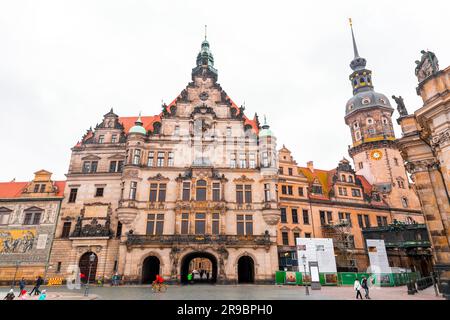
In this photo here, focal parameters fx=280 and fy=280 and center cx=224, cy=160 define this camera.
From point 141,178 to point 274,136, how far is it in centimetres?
1692

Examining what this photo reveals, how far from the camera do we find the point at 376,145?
52875mm

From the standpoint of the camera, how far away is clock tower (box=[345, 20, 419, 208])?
163ft

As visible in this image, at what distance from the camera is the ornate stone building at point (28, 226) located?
31330 millimetres

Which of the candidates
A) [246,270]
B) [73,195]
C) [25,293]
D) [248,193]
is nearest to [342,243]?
[246,270]

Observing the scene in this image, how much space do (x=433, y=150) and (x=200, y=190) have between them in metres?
22.3

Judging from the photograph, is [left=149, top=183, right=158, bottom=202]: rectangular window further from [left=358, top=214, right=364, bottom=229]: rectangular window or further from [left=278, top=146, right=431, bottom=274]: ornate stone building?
[left=358, top=214, right=364, bottom=229]: rectangular window

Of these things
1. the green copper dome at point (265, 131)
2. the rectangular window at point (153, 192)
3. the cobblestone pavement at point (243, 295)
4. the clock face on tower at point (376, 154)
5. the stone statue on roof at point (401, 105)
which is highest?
the clock face on tower at point (376, 154)

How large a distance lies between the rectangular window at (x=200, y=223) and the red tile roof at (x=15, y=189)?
17586mm

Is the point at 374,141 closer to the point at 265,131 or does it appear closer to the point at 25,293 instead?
the point at 265,131

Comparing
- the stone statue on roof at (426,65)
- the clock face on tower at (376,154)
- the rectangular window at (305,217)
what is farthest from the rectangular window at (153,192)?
the clock face on tower at (376,154)

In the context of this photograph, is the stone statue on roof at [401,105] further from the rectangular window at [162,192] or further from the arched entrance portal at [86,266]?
the arched entrance portal at [86,266]

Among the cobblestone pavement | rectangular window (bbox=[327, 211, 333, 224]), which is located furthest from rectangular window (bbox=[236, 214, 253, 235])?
rectangular window (bbox=[327, 211, 333, 224])
